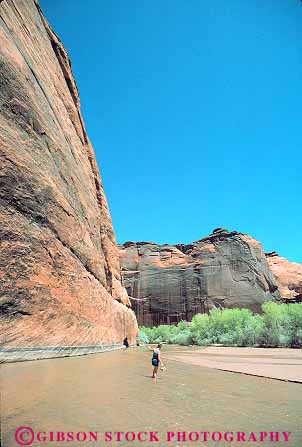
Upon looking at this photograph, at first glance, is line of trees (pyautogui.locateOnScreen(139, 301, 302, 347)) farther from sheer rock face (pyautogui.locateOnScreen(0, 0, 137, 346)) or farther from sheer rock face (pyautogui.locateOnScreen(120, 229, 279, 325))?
sheer rock face (pyautogui.locateOnScreen(0, 0, 137, 346))

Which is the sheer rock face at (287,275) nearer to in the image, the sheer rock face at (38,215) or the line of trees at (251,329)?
the line of trees at (251,329)

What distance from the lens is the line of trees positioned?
121ft

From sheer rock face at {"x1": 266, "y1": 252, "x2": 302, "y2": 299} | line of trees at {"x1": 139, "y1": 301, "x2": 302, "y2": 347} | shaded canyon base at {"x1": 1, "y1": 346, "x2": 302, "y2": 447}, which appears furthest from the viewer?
sheer rock face at {"x1": 266, "y1": 252, "x2": 302, "y2": 299}

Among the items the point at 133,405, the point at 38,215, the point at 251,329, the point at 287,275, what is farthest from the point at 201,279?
the point at 133,405

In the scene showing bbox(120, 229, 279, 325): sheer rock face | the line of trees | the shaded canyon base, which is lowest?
the shaded canyon base

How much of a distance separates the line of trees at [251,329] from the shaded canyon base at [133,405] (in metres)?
28.5

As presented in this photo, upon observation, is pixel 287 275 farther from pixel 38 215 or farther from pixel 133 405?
pixel 133 405

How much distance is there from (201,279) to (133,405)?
262 feet

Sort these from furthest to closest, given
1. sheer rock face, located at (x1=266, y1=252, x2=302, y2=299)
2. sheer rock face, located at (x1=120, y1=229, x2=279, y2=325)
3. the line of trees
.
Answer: sheer rock face, located at (x1=266, y1=252, x2=302, y2=299), sheer rock face, located at (x1=120, y1=229, x2=279, y2=325), the line of trees

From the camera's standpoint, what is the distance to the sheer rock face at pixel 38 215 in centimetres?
1248

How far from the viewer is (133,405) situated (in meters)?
7.41

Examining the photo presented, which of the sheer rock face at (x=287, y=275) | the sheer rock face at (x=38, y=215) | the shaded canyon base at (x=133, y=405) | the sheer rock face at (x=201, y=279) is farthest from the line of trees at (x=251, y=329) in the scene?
the sheer rock face at (x=287, y=275)

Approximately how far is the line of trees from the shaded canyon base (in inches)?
1122

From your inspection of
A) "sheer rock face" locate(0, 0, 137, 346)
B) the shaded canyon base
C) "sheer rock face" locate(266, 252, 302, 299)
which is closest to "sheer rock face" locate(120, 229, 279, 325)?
"sheer rock face" locate(266, 252, 302, 299)
